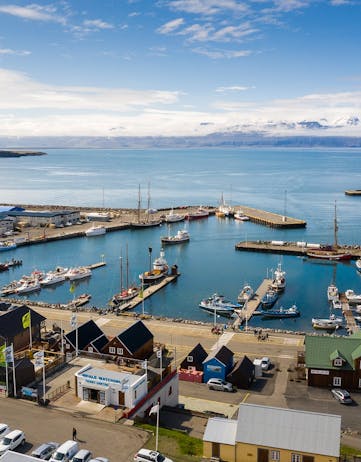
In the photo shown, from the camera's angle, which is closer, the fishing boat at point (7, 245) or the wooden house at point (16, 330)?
the wooden house at point (16, 330)

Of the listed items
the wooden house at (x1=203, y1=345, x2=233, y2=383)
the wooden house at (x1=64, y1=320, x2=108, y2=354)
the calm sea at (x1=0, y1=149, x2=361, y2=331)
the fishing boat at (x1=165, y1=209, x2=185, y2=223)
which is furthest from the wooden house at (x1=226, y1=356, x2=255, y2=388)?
the fishing boat at (x1=165, y1=209, x2=185, y2=223)

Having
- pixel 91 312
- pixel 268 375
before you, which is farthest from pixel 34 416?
pixel 91 312

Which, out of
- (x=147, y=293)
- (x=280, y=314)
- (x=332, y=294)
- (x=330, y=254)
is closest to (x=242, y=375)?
(x=280, y=314)

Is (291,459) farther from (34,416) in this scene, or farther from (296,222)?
(296,222)

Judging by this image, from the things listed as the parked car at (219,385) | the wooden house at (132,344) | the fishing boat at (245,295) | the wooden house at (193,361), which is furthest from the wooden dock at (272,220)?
the parked car at (219,385)

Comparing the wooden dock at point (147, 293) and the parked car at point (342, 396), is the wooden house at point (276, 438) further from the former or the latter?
the wooden dock at point (147, 293)
